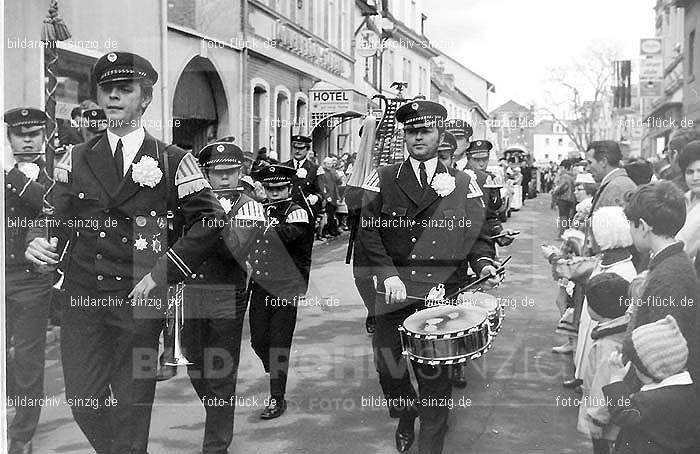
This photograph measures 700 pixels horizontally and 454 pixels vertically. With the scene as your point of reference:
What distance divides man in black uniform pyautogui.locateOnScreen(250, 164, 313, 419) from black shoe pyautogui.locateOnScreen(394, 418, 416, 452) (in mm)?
1130

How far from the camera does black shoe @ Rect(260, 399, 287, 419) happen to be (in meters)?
5.96

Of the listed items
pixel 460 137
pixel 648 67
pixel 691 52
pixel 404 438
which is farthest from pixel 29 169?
pixel 691 52

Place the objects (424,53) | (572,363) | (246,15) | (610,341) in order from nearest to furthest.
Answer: (610,341)
(572,363)
(246,15)
(424,53)

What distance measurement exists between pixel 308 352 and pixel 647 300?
4.56 m

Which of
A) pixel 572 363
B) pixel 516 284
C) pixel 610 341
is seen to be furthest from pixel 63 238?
pixel 516 284

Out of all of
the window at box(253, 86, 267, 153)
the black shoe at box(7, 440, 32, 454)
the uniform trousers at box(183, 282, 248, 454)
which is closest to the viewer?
the black shoe at box(7, 440, 32, 454)

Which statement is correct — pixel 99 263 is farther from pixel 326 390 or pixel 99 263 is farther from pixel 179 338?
pixel 326 390

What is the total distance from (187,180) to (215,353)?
129cm

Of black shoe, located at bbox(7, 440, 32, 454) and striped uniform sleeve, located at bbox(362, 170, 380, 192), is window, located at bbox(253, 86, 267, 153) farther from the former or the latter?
black shoe, located at bbox(7, 440, 32, 454)

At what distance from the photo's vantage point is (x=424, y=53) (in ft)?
84.9

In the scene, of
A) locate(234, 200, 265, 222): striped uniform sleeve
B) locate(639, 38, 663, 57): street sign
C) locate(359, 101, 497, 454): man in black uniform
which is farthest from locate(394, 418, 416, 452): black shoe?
locate(639, 38, 663, 57): street sign

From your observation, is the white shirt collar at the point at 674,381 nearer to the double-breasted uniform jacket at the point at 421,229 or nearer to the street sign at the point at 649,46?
the double-breasted uniform jacket at the point at 421,229

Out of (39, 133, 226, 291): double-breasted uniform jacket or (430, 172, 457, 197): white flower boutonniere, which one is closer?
(39, 133, 226, 291): double-breasted uniform jacket

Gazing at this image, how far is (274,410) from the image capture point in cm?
600
